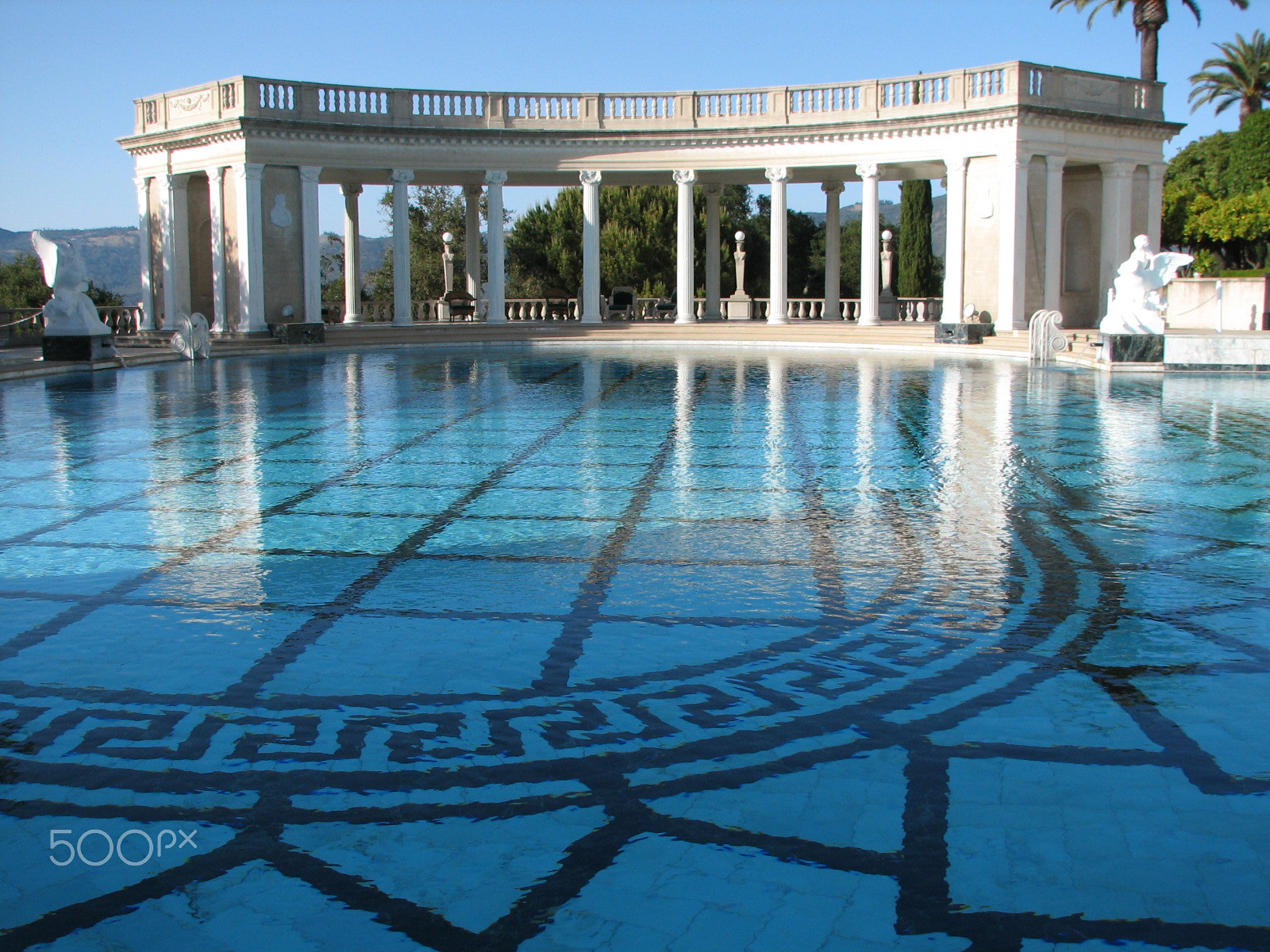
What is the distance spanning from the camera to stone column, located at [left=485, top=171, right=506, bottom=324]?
36906 mm

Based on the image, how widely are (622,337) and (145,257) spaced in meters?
15.5

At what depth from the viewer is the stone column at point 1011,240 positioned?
32.3m

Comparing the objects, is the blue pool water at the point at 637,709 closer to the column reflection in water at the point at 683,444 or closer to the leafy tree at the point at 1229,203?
the column reflection in water at the point at 683,444

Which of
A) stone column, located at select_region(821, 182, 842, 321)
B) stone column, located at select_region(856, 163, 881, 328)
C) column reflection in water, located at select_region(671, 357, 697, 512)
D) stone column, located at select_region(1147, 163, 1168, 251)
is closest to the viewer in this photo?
column reflection in water, located at select_region(671, 357, 697, 512)

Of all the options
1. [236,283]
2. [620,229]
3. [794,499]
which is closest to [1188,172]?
[620,229]

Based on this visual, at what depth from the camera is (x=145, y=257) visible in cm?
3769

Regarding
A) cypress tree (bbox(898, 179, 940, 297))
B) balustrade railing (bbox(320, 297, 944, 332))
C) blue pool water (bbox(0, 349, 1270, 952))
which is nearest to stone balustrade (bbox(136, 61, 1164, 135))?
balustrade railing (bbox(320, 297, 944, 332))

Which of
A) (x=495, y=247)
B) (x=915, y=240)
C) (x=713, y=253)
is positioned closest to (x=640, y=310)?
(x=713, y=253)

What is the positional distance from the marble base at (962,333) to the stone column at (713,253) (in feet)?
34.7

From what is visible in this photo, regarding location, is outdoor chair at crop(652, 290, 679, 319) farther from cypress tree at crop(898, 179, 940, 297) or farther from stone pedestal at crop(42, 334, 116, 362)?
stone pedestal at crop(42, 334, 116, 362)

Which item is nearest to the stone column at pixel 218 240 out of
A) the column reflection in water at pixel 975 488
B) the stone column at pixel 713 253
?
the stone column at pixel 713 253

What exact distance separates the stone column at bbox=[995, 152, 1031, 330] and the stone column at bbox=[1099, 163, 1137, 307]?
3285 millimetres

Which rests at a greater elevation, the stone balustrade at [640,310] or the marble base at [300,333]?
the stone balustrade at [640,310]

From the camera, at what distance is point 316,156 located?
115ft
